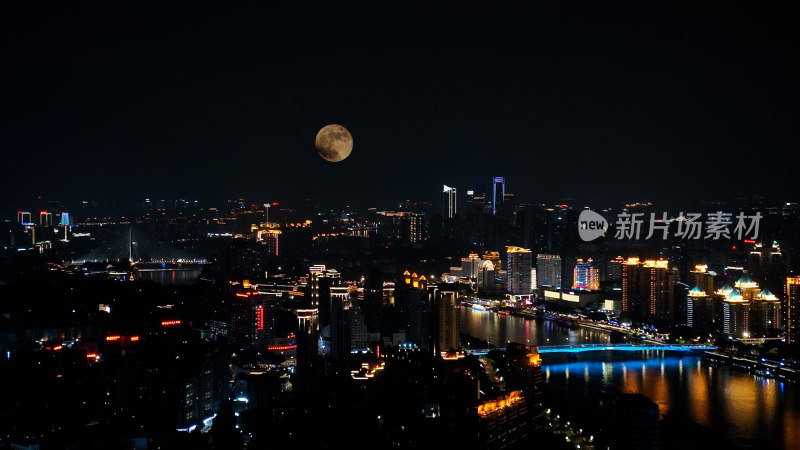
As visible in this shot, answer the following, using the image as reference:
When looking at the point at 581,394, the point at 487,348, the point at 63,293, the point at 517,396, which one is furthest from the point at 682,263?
the point at 63,293

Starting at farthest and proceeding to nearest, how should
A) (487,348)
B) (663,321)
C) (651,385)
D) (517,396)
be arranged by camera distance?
(663,321) → (487,348) → (651,385) → (517,396)

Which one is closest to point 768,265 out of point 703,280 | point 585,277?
point 703,280

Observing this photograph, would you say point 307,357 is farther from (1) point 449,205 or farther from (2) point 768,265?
(1) point 449,205

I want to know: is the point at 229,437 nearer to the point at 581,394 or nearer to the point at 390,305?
the point at 581,394

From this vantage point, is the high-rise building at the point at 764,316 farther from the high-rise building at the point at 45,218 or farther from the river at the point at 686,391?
the high-rise building at the point at 45,218

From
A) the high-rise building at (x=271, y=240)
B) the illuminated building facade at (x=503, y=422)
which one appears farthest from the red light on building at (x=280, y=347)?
the high-rise building at (x=271, y=240)

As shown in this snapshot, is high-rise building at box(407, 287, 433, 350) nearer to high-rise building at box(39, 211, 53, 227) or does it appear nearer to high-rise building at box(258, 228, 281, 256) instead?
high-rise building at box(258, 228, 281, 256)
